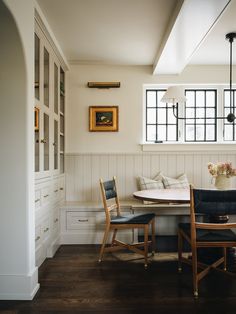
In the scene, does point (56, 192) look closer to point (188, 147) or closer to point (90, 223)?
point (90, 223)

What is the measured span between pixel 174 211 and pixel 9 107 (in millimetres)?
2475

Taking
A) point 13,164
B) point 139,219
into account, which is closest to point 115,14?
point 13,164

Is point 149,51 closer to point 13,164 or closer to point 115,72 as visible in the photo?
point 115,72

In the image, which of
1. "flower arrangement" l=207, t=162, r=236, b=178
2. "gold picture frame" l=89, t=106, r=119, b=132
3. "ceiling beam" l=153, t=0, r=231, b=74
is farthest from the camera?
"gold picture frame" l=89, t=106, r=119, b=132

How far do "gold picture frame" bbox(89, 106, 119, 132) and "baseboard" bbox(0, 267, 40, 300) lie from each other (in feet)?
8.23

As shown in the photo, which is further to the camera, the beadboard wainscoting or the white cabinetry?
the beadboard wainscoting

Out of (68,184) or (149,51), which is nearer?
(149,51)

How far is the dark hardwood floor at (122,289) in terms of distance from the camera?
2.23m

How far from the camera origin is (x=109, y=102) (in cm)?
442

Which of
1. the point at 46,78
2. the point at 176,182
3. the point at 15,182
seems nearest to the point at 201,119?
the point at 176,182

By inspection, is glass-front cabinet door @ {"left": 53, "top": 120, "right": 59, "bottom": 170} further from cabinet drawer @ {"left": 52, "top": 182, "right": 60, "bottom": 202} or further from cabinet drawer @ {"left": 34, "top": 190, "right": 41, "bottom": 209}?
cabinet drawer @ {"left": 34, "top": 190, "right": 41, "bottom": 209}

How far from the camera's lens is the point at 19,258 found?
2346mm

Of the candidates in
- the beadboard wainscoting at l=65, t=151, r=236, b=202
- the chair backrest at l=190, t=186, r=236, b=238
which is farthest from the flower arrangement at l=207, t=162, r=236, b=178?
the beadboard wainscoting at l=65, t=151, r=236, b=202

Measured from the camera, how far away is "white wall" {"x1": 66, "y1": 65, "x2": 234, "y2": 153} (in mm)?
4410
